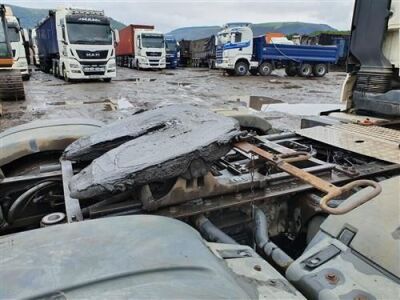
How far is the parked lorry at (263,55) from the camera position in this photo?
2266cm

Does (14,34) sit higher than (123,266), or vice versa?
(14,34)

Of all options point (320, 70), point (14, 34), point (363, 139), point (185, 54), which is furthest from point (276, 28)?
point (363, 139)

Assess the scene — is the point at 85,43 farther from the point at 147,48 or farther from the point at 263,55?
the point at 263,55

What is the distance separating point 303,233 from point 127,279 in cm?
131

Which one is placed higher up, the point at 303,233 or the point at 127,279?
the point at 127,279

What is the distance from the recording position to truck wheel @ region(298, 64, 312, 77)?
2362 centimetres

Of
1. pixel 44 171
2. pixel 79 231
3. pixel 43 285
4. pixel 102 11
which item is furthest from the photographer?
pixel 102 11

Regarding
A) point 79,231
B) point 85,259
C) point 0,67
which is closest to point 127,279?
point 85,259

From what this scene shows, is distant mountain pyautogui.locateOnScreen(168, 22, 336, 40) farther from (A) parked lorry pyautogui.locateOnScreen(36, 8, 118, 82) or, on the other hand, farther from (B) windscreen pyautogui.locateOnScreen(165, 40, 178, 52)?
(A) parked lorry pyautogui.locateOnScreen(36, 8, 118, 82)

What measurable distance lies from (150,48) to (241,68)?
24.2ft

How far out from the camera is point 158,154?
1.81m

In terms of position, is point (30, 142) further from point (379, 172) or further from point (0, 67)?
point (0, 67)

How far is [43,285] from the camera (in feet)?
3.18

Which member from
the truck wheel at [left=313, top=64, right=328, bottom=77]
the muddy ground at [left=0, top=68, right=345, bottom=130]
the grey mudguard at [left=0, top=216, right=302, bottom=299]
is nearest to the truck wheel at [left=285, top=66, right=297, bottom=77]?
the truck wheel at [left=313, top=64, right=328, bottom=77]
